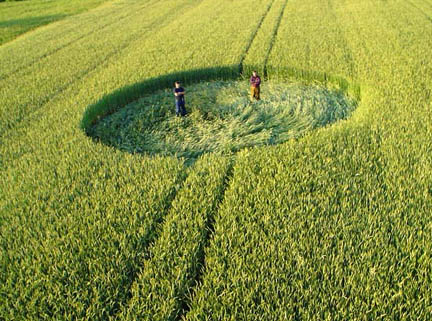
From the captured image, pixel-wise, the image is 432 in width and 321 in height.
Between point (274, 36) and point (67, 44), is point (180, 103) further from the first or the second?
point (67, 44)

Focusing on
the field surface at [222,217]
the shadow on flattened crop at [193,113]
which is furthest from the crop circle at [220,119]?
the field surface at [222,217]

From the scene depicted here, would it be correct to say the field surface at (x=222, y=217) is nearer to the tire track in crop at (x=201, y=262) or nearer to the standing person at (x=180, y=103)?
the tire track in crop at (x=201, y=262)

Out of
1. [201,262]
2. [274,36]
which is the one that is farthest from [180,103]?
[274,36]

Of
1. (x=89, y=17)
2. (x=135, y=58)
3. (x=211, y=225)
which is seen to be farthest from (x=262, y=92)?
(x=89, y=17)

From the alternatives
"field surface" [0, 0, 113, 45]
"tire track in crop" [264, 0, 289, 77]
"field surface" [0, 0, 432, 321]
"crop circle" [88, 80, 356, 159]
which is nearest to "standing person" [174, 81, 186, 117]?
"crop circle" [88, 80, 356, 159]

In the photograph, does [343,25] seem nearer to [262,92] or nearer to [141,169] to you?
[262,92]

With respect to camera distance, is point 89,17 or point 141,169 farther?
point 89,17
